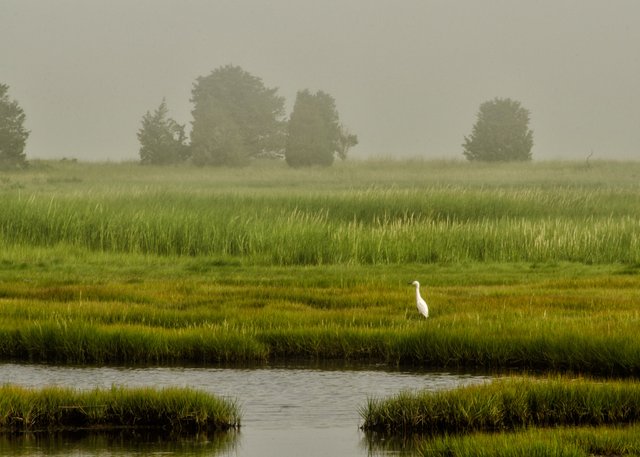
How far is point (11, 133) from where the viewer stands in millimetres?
78000

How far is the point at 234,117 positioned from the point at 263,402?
8402 centimetres

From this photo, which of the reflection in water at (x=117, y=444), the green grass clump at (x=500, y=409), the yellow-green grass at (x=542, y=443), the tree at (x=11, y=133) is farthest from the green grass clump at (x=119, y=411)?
the tree at (x=11, y=133)

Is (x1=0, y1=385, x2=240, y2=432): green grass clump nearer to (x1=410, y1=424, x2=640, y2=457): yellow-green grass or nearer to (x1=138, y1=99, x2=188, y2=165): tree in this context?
(x1=410, y1=424, x2=640, y2=457): yellow-green grass

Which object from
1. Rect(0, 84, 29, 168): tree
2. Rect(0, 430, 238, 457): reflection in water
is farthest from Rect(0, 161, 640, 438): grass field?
Rect(0, 84, 29, 168): tree

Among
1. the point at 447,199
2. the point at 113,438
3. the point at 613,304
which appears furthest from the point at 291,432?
the point at 447,199

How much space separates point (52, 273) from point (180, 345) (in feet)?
39.9

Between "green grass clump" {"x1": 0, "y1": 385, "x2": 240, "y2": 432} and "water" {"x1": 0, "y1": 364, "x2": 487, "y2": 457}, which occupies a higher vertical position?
"green grass clump" {"x1": 0, "y1": 385, "x2": 240, "y2": 432}

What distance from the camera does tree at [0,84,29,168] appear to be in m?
77.5

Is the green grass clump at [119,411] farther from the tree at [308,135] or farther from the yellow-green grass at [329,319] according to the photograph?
the tree at [308,135]

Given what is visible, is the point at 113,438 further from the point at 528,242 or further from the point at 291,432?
the point at 528,242

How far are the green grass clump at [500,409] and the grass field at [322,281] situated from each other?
3.15 meters

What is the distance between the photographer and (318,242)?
106 ft

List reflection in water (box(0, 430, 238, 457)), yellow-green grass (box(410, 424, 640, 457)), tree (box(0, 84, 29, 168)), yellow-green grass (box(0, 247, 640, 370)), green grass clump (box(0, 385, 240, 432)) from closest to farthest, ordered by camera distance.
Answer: yellow-green grass (box(410, 424, 640, 457)) < reflection in water (box(0, 430, 238, 457)) < green grass clump (box(0, 385, 240, 432)) < yellow-green grass (box(0, 247, 640, 370)) < tree (box(0, 84, 29, 168))

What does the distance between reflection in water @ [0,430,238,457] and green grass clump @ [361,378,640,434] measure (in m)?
1.86
